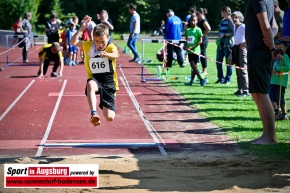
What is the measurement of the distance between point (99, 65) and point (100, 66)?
2cm

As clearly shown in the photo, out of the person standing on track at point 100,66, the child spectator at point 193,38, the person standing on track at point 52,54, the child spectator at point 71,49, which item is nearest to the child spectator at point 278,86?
the person standing on track at point 100,66

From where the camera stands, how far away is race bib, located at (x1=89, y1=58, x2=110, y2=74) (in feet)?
31.4

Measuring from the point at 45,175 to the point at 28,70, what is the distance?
17.3 m

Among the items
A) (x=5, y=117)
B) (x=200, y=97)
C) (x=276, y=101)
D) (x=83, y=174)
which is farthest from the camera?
(x=200, y=97)

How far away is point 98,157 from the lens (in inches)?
→ 370

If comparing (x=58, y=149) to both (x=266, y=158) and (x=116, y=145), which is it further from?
(x=266, y=158)

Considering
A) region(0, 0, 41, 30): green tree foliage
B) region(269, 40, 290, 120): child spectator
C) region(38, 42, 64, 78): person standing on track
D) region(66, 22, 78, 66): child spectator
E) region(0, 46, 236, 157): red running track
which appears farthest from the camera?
region(0, 0, 41, 30): green tree foliage

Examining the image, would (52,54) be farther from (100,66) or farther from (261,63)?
(261,63)

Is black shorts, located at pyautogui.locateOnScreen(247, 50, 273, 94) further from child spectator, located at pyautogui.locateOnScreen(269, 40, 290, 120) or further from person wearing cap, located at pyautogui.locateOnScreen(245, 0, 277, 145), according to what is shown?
child spectator, located at pyautogui.locateOnScreen(269, 40, 290, 120)

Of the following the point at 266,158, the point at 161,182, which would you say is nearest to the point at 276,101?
the point at 266,158

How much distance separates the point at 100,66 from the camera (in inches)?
378

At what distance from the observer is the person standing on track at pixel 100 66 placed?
9531 mm

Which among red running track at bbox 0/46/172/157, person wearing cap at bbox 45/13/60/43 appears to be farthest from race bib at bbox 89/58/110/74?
person wearing cap at bbox 45/13/60/43

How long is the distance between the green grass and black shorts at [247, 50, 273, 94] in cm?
85
